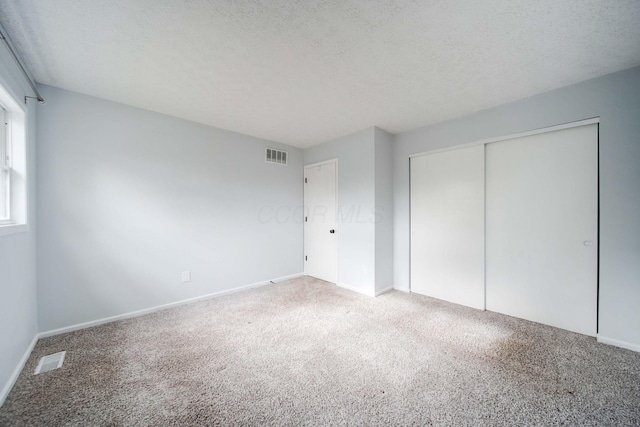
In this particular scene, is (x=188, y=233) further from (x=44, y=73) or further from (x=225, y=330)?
(x=44, y=73)

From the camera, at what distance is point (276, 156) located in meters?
4.09

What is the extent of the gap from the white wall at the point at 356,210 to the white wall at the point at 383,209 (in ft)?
0.29

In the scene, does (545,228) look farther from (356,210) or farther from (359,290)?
(359,290)

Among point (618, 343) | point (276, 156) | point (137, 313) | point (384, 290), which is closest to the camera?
point (618, 343)

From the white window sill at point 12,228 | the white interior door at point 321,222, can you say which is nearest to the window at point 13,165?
the white window sill at point 12,228

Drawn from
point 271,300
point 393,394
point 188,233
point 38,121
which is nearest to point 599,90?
point 393,394

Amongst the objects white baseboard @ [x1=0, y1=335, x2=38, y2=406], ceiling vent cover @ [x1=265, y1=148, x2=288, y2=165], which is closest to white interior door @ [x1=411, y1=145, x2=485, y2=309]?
ceiling vent cover @ [x1=265, y1=148, x2=288, y2=165]

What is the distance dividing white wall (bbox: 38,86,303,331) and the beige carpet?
475mm

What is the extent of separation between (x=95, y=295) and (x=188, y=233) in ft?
3.58

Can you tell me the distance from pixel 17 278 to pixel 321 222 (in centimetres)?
336

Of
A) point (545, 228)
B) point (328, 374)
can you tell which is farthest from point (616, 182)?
point (328, 374)

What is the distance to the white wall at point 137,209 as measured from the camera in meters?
2.32

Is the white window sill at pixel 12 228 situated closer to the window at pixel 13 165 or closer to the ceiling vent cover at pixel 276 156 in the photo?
the window at pixel 13 165

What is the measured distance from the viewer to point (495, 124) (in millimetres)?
2783
